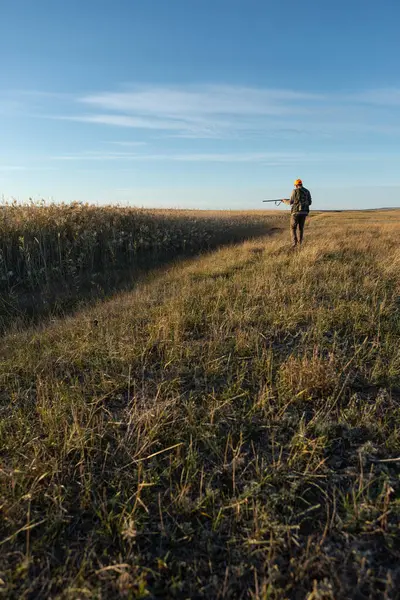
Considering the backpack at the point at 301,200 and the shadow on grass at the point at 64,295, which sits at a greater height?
the backpack at the point at 301,200

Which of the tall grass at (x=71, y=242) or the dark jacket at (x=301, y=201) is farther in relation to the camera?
the dark jacket at (x=301, y=201)

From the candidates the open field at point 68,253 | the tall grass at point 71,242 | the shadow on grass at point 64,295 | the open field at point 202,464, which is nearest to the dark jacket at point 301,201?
the shadow on grass at point 64,295

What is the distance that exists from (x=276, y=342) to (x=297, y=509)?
7.75 feet

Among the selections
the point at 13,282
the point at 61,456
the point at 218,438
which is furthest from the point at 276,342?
the point at 13,282

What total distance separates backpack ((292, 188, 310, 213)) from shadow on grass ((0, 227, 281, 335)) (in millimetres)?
4890

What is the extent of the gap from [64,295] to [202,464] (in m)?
7.75

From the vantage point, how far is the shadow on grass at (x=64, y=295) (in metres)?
7.52

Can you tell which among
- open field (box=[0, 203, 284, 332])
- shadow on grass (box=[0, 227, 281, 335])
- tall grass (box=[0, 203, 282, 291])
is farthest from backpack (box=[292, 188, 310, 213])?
tall grass (box=[0, 203, 282, 291])

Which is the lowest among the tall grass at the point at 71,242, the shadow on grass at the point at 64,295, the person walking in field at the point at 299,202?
the shadow on grass at the point at 64,295

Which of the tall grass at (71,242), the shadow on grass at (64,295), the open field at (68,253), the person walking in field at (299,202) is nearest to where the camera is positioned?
the shadow on grass at (64,295)

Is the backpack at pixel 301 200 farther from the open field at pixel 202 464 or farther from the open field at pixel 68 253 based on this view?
the open field at pixel 202 464

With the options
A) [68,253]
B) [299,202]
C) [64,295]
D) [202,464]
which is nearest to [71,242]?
[68,253]

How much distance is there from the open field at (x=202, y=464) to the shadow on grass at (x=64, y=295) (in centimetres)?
301

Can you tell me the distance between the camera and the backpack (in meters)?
11.8
